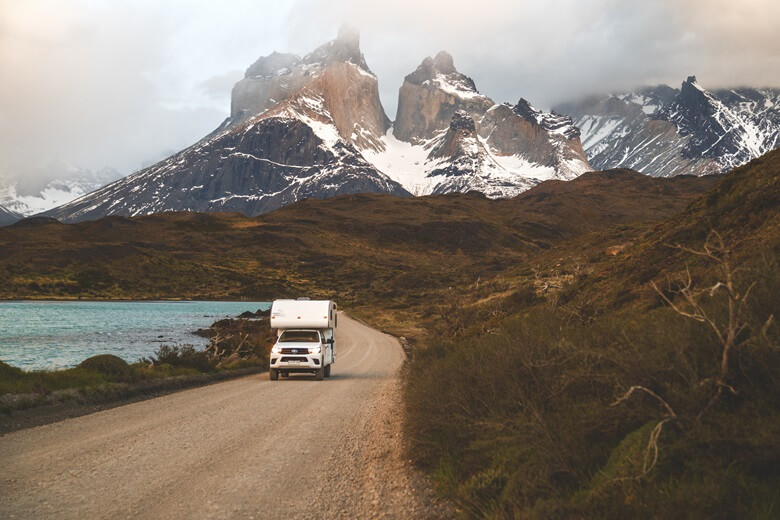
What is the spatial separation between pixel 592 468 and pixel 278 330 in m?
21.0

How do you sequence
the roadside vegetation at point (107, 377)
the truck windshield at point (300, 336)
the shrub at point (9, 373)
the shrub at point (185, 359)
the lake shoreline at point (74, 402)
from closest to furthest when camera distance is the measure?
the lake shoreline at point (74, 402) → the roadside vegetation at point (107, 377) → the shrub at point (9, 373) → the truck windshield at point (300, 336) → the shrub at point (185, 359)

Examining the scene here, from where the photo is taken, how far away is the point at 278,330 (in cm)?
2562

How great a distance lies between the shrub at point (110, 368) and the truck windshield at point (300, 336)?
685 cm

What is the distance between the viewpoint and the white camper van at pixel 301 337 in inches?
960

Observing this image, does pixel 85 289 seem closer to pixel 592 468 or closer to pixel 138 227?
pixel 138 227

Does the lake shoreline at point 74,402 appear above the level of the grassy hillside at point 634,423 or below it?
below

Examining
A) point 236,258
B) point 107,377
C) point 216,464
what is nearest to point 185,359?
point 107,377

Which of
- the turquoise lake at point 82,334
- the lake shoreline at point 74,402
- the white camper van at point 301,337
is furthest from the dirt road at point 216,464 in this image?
the turquoise lake at point 82,334

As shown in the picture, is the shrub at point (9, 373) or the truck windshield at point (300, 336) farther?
the truck windshield at point (300, 336)

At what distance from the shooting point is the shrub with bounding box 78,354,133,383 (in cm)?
1920

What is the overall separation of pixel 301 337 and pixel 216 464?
15.5 metres

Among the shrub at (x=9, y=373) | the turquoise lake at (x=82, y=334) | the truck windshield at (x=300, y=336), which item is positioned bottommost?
the turquoise lake at (x=82, y=334)

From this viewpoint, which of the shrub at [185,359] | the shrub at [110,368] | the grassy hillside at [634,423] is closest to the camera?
the grassy hillside at [634,423]

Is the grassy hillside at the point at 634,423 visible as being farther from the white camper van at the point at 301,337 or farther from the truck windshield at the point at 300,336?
the truck windshield at the point at 300,336
